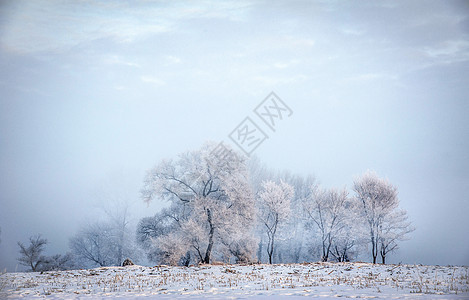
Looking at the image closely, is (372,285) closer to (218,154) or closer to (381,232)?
(218,154)

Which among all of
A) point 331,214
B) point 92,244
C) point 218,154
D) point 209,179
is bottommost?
point 92,244

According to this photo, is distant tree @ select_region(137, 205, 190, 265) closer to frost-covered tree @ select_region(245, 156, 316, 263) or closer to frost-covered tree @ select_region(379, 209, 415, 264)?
frost-covered tree @ select_region(245, 156, 316, 263)

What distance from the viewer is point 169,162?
33594 millimetres

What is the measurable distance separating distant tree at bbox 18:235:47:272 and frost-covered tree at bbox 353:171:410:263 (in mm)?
44427

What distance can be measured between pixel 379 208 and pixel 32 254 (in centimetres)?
4682

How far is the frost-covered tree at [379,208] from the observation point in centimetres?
3956

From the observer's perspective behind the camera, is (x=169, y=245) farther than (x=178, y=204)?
No

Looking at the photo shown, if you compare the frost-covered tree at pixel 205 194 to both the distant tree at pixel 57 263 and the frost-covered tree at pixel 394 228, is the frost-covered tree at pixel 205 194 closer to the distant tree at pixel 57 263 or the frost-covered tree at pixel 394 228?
the distant tree at pixel 57 263

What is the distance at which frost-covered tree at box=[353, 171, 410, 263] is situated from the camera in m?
39.6

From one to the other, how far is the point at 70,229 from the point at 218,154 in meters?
47.1

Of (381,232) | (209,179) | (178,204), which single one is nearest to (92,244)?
(178,204)

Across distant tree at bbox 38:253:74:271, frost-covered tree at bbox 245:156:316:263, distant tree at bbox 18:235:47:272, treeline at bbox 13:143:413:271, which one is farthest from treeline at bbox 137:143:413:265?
distant tree at bbox 18:235:47:272

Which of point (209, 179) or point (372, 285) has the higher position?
point (209, 179)

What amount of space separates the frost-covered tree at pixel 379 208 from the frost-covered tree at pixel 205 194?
709 inches
